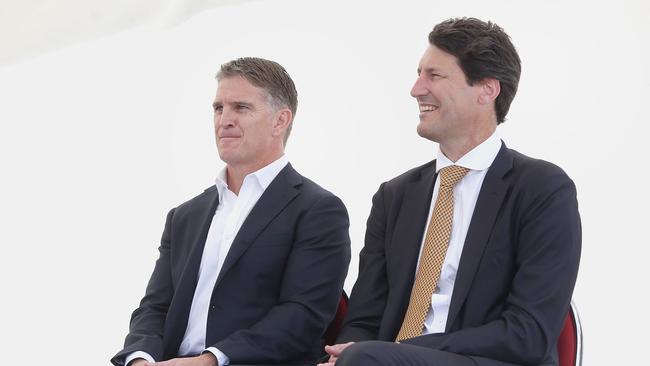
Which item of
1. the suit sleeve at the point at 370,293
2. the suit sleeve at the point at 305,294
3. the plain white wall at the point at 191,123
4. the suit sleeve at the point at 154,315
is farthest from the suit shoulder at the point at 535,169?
the plain white wall at the point at 191,123

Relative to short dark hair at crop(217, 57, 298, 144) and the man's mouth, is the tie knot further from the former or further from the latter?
short dark hair at crop(217, 57, 298, 144)

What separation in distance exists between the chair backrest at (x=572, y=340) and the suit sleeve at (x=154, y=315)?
1137 mm

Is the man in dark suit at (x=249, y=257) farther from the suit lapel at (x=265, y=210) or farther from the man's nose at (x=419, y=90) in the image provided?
the man's nose at (x=419, y=90)

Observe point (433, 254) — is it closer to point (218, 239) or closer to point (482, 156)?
point (482, 156)

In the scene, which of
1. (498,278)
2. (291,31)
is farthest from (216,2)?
(498,278)

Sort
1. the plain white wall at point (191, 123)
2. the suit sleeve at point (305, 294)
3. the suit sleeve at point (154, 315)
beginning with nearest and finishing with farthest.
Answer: the suit sleeve at point (305, 294)
the suit sleeve at point (154, 315)
the plain white wall at point (191, 123)

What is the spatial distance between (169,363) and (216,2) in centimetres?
247

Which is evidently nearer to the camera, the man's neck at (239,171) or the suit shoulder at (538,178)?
the suit shoulder at (538,178)

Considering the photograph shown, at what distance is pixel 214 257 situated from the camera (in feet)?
10.1

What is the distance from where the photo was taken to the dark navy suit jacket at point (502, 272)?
8.12 feet

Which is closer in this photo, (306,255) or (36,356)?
(306,255)

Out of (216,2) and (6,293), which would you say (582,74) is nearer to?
(216,2)

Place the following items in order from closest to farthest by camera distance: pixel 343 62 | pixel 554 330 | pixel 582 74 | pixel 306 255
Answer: pixel 554 330, pixel 306 255, pixel 582 74, pixel 343 62

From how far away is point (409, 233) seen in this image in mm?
2797
